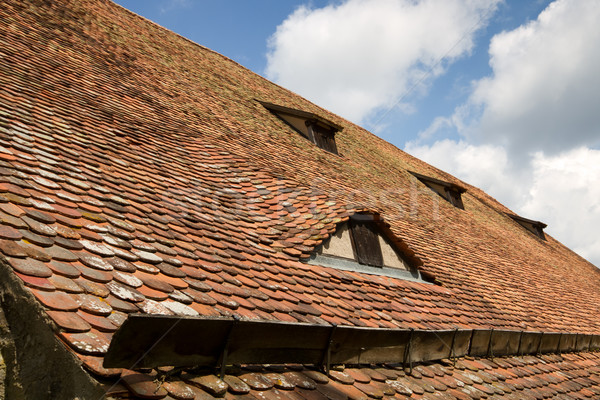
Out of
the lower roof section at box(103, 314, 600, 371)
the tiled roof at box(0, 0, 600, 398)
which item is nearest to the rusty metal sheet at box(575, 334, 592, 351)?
the tiled roof at box(0, 0, 600, 398)

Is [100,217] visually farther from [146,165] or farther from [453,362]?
[453,362]

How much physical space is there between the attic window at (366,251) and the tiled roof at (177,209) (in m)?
0.18

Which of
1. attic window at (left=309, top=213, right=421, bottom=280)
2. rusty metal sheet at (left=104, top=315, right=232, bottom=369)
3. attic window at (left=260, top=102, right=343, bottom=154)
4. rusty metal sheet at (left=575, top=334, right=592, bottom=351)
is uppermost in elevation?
attic window at (left=260, top=102, right=343, bottom=154)

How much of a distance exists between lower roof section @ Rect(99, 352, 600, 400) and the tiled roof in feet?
1.11

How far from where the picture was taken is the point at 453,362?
444 cm

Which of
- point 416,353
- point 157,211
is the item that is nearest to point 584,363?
point 416,353

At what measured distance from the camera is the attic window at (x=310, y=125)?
9.40 m

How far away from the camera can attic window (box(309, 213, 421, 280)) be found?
4.88m

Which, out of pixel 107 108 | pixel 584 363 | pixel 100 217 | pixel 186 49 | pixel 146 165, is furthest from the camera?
pixel 186 49

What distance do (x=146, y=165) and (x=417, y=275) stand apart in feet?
12.1

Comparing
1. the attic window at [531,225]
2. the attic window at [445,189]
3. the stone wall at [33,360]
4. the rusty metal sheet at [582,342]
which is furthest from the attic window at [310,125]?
the attic window at [531,225]

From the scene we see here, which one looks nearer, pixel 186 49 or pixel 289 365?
pixel 289 365

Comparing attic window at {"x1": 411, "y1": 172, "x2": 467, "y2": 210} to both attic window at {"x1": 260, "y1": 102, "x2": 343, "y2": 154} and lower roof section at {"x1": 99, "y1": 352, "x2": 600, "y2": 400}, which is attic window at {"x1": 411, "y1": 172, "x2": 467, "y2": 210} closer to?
attic window at {"x1": 260, "y1": 102, "x2": 343, "y2": 154}

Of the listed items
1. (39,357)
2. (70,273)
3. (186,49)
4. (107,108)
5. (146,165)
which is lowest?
(39,357)
